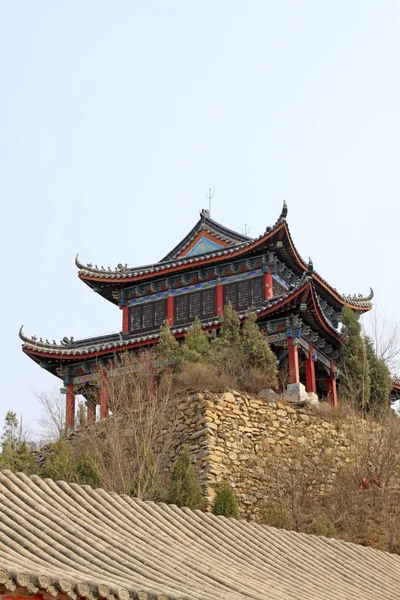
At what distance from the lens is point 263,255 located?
2831cm

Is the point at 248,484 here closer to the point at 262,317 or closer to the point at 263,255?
the point at 262,317

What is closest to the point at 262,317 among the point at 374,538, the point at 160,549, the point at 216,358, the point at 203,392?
the point at 216,358

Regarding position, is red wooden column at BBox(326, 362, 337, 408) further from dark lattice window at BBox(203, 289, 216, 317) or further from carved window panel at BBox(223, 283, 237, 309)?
dark lattice window at BBox(203, 289, 216, 317)

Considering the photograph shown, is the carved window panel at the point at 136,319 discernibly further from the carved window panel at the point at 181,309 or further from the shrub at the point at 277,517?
the shrub at the point at 277,517

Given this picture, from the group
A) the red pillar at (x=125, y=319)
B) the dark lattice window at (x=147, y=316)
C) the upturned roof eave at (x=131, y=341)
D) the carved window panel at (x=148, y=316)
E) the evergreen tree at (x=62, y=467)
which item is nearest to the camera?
the evergreen tree at (x=62, y=467)

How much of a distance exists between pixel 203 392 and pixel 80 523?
11.6 m

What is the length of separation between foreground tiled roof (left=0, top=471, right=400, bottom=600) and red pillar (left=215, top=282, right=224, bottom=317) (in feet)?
45.6

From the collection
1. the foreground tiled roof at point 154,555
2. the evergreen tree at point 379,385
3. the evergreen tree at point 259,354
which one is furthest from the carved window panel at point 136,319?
the foreground tiled roof at point 154,555

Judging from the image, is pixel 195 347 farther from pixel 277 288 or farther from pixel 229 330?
pixel 277 288

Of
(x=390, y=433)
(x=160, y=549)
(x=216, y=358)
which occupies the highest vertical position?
(x=216, y=358)

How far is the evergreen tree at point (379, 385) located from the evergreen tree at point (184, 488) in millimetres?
8675

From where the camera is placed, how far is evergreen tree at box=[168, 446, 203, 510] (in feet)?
57.4

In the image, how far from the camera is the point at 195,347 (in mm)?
Answer: 24797

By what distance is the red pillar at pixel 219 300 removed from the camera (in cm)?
2845
